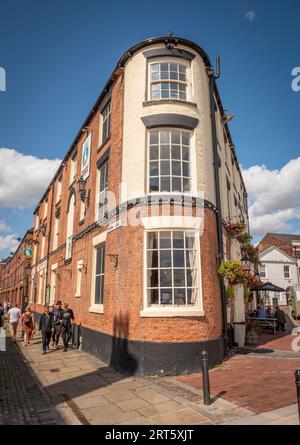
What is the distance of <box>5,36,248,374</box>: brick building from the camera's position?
8.26m

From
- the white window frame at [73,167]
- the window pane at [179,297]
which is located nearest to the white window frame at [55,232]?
the white window frame at [73,167]

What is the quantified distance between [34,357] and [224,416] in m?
8.00

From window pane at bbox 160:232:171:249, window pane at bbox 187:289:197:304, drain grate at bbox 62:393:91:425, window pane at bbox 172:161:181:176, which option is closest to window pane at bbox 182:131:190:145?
window pane at bbox 172:161:181:176

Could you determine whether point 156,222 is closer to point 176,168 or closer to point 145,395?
point 176,168

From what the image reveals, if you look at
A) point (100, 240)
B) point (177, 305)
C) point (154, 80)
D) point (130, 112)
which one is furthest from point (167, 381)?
point (154, 80)

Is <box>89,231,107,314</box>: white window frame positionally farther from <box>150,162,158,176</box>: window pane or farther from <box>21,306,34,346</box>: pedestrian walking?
<box>21,306,34,346</box>: pedestrian walking

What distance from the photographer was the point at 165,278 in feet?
28.3

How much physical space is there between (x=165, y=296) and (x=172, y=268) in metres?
0.83

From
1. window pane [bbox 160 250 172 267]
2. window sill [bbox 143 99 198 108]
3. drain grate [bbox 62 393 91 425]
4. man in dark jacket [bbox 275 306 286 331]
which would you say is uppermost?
window sill [bbox 143 99 198 108]

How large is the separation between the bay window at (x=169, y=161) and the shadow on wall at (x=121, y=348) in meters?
4.08

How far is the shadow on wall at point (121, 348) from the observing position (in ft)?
26.9

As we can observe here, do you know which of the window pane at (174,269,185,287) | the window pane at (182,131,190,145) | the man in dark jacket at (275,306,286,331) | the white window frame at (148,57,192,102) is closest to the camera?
the window pane at (174,269,185,287)

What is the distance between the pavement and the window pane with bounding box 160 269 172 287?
7.82ft
